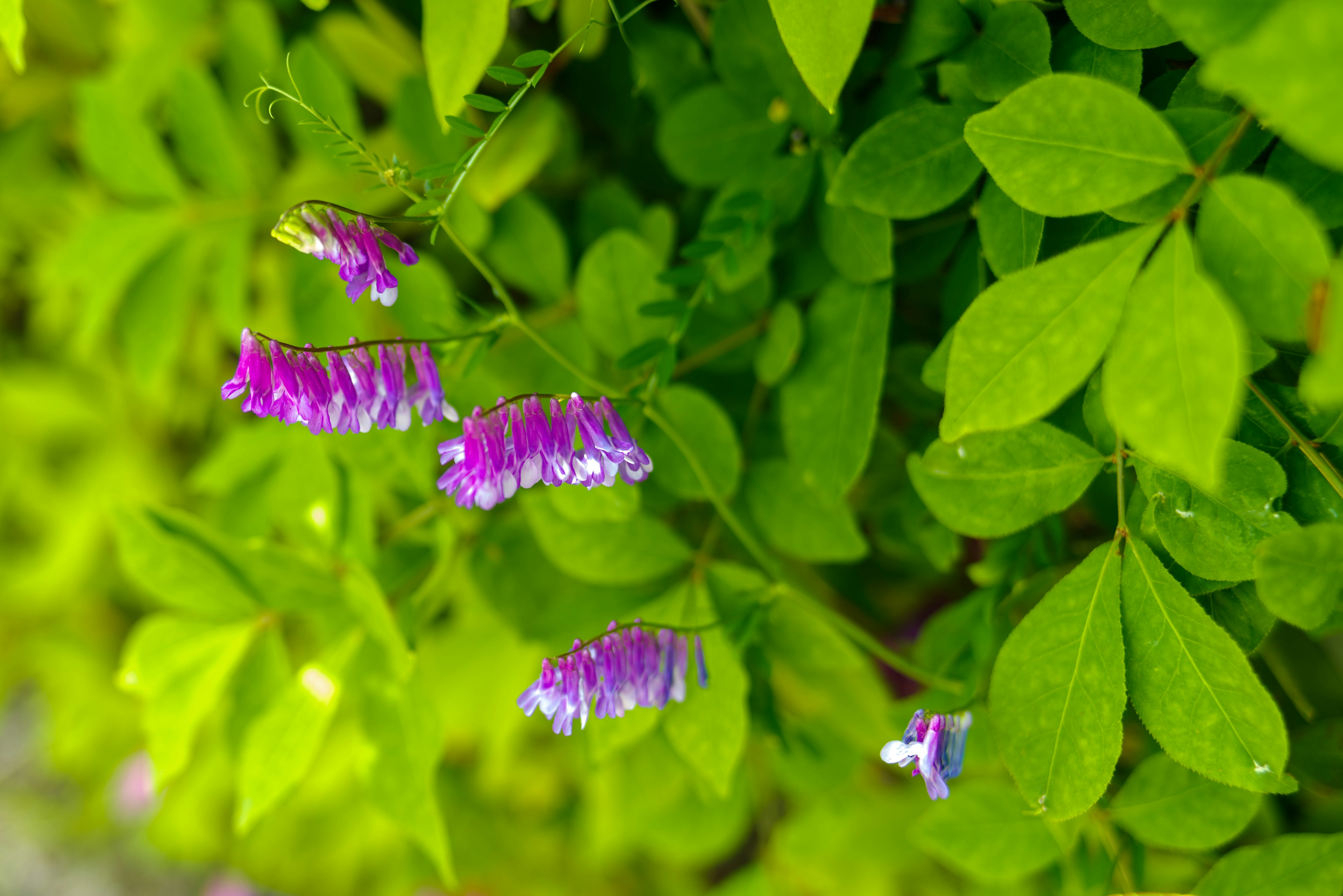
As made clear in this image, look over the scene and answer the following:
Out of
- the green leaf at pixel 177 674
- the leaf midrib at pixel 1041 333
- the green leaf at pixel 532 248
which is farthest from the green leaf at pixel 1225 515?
the green leaf at pixel 177 674

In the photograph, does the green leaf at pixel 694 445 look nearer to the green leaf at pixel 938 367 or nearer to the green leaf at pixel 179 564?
the green leaf at pixel 938 367

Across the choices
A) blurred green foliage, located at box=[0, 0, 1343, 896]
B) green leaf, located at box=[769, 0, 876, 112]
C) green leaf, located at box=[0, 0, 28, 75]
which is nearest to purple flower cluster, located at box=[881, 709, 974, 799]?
blurred green foliage, located at box=[0, 0, 1343, 896]

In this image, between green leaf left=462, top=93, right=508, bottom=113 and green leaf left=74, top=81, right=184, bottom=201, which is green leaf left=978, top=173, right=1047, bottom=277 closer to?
green leaf left=462, top=93, right=508, bottom=113

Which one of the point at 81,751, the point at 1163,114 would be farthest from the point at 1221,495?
the point at 81,751

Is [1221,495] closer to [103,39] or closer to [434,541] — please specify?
[434,541]

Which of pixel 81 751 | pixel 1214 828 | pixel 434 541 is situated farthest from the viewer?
pixel 81 751

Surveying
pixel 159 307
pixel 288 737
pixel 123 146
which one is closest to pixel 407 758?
pixel 288 737
